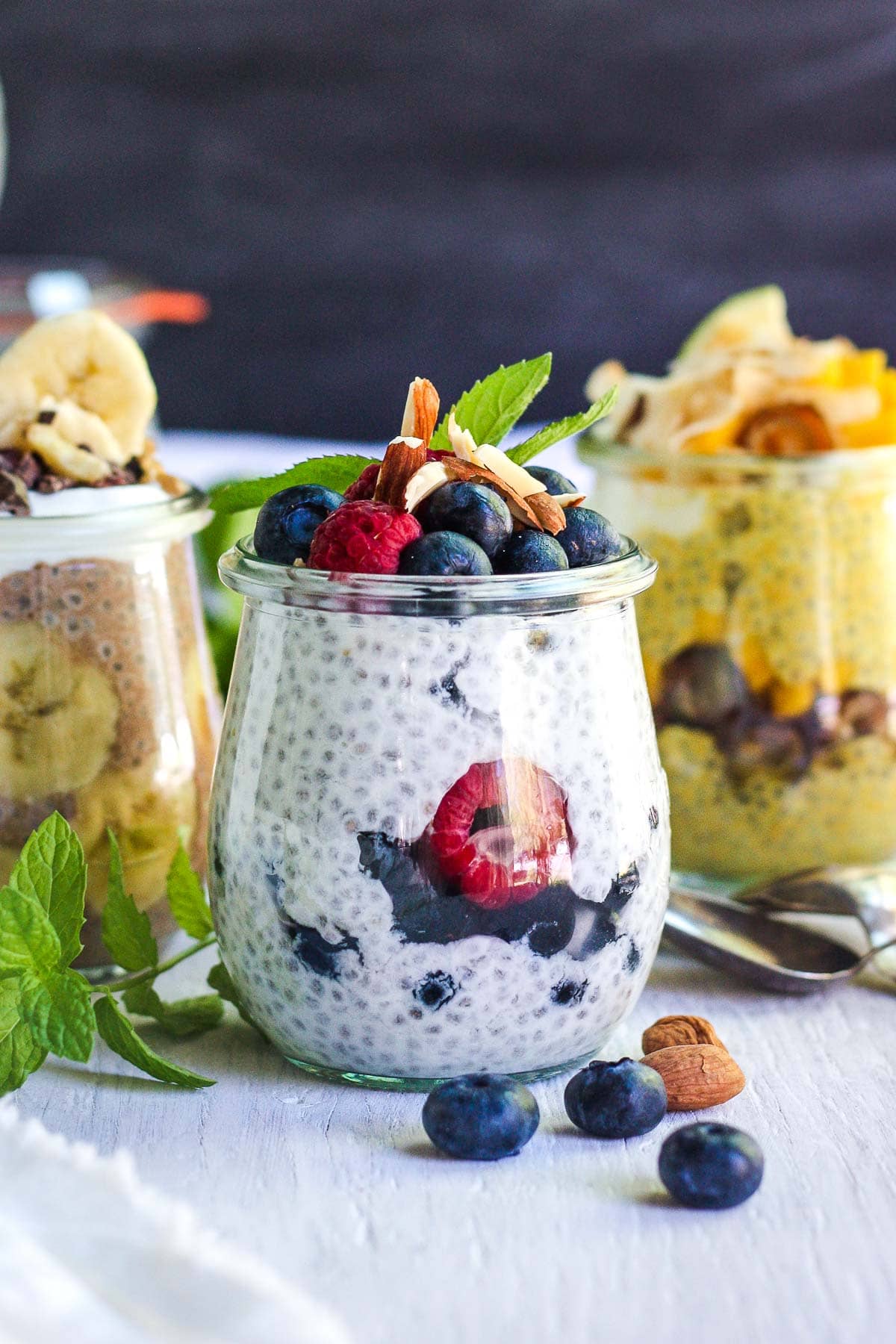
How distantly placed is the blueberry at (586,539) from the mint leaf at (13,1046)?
13.9 inches

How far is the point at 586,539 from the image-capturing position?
746 mm

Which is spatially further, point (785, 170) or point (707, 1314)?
point (785, 170)

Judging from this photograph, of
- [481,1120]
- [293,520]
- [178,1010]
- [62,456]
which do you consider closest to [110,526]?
[62,456]

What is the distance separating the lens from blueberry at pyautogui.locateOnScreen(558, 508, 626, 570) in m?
0.75

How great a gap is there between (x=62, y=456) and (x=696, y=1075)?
1.68ft

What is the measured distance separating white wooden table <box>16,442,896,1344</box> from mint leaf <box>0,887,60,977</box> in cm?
7

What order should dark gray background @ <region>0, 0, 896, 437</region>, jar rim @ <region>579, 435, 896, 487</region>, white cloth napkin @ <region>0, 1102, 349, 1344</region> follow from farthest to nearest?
dark gray background @ <region>0, 0, 896, 437</region>
jar rim @ <region>579, 435, 896, 487</region>
white cloth napkin @ <region>0, 1102, 349, 1344</region>

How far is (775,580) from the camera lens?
1.02 metres

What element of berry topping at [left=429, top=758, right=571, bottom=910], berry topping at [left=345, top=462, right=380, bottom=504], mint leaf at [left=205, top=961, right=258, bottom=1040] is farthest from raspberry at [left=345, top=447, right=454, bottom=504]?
mint leaf at [left=205, top=961, right=258, bottom=1040]

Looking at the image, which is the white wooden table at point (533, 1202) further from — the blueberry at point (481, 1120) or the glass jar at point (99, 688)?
the glass jar at point (99, 688)

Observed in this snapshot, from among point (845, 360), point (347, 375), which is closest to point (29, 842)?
point (845, 360)

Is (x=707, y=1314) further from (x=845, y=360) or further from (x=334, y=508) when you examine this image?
(x=845, y=360)

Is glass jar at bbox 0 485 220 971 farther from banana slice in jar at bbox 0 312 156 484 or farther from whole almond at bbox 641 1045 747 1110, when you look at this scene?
whole almond at bbox 641 1045 747 1110

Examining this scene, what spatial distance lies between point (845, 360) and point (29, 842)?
67cm
